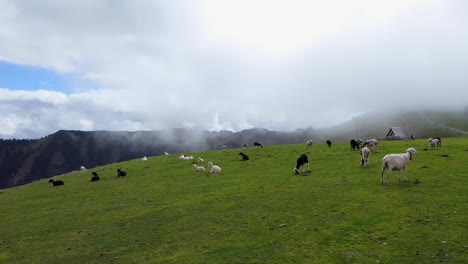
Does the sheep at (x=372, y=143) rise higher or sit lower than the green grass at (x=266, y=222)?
higher

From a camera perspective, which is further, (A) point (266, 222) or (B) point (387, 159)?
(B) point (387, 159)

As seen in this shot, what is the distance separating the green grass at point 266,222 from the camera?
16.8 meters

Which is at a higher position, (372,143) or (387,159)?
(372,143)

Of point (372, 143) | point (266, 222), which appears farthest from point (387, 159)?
point (372, 143)

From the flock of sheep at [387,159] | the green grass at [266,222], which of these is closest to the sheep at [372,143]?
the flock of sheep at [387,159]

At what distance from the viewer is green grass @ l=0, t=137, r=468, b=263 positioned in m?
16.8

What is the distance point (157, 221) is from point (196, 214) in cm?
257

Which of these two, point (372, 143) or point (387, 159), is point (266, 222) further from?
point (372, 143)

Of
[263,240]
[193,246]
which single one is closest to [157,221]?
[193,246]

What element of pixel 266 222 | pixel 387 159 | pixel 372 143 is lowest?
pixel 266 222

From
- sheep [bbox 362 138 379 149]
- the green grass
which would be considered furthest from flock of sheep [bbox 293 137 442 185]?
the green grass

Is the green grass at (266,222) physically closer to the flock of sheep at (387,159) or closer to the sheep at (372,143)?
the flock of sheep at (387,159)

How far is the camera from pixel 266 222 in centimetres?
2175

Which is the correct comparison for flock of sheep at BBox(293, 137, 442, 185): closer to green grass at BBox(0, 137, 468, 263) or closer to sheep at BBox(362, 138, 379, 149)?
sheep at BBox(362, 138, 379, 149)
